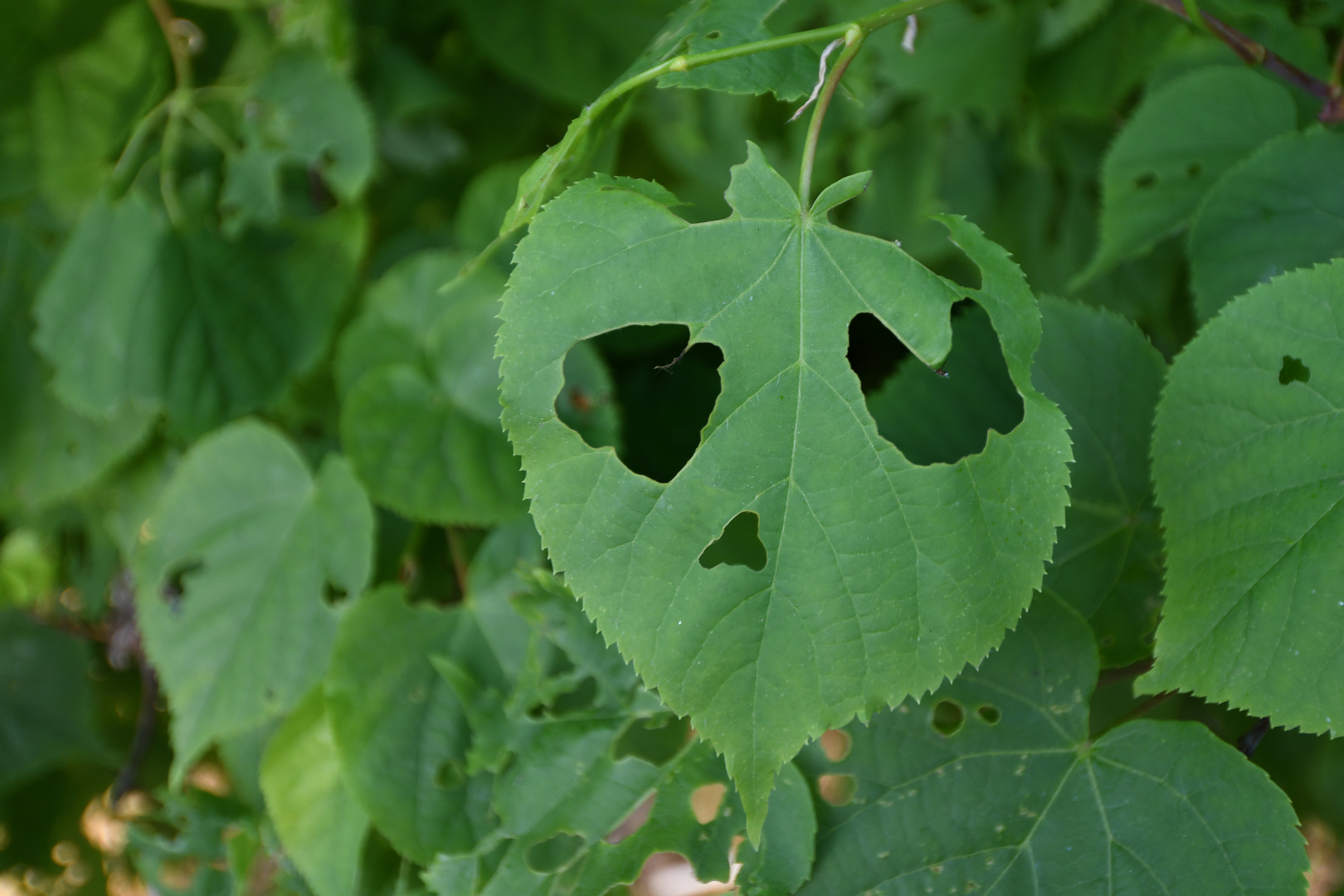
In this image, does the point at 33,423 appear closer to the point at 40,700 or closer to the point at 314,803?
the point at 40,700

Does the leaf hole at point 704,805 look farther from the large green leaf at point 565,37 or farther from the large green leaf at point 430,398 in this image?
the large green leaf at point 565,37

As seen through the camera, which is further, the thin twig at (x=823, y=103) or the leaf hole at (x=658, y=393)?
the leaf hole at (x=658, y=393)

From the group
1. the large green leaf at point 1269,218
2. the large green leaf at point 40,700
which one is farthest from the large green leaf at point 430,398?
the large green leaf at point 40,700

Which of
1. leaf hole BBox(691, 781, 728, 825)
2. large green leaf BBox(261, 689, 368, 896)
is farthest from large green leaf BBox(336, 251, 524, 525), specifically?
leaf hole BBox(691, 781, 728, 825)

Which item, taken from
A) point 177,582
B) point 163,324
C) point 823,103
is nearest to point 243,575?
point 177,582

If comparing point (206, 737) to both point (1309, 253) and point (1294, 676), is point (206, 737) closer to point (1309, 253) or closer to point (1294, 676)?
point (1294, 676)

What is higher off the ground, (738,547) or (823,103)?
(823,103)
